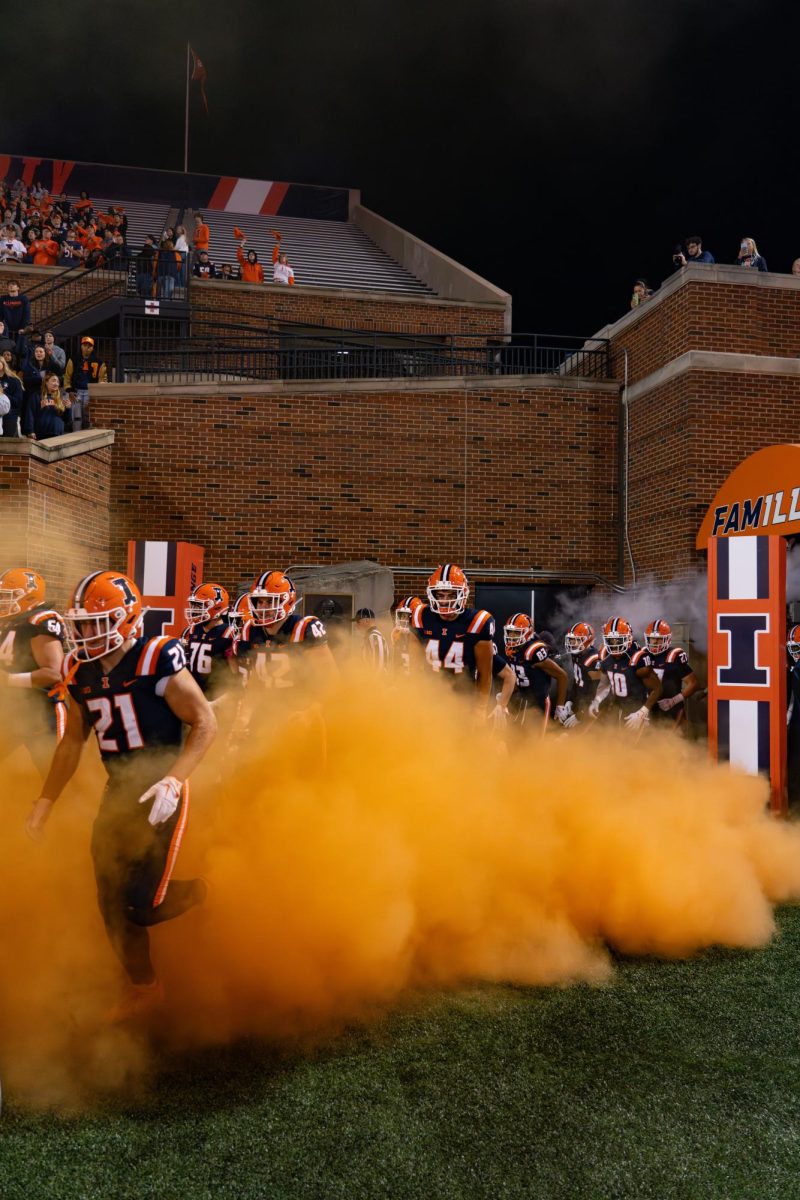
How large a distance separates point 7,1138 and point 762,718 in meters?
6.57

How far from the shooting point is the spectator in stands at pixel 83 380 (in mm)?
14649

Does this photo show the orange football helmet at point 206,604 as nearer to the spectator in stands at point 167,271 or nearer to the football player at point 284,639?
the football player at point 284,639

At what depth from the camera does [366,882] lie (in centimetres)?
487

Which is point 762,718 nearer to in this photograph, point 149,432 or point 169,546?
point 169,546

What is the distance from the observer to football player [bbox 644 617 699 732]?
437 inches

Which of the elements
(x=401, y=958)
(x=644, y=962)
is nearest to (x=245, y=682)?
(x=401, y=958)

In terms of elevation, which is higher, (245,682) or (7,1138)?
(245,682)

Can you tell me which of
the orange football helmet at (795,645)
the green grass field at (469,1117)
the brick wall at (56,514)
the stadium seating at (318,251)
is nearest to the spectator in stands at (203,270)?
the stadium seating at (318,251)

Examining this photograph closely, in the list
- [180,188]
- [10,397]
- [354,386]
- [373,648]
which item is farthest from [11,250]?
[373,648]

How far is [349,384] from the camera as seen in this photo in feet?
50.6

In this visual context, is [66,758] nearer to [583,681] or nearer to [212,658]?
[212,658]

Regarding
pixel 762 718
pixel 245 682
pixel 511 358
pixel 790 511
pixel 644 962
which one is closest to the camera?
pixel 644 962

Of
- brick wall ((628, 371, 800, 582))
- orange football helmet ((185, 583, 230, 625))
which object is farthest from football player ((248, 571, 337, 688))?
brick wall ((628, 371, 800, 582))

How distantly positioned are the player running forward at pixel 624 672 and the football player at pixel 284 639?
575 cm
